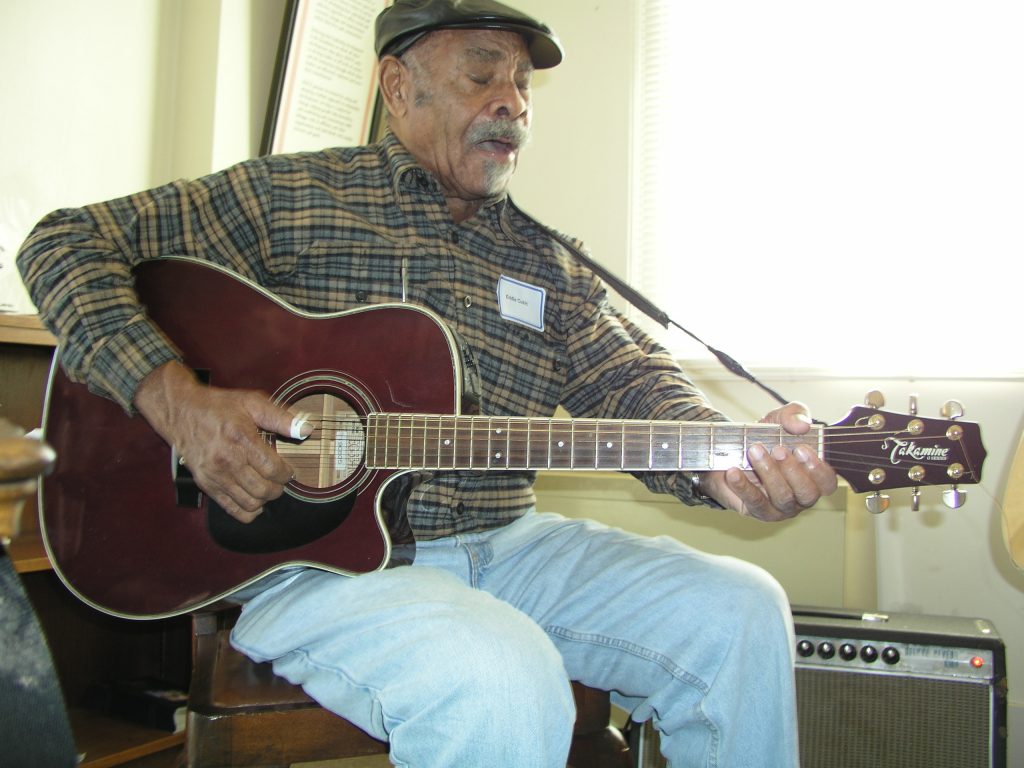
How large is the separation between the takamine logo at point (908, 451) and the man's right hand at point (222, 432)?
0.82m

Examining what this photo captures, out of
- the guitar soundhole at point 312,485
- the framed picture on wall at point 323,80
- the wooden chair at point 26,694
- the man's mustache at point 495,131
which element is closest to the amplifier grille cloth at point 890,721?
the guitar soundhole at point 312,485

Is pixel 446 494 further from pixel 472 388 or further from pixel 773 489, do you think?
pixel 773 489

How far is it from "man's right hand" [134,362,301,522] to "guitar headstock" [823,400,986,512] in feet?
2.53

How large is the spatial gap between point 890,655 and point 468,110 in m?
1.25

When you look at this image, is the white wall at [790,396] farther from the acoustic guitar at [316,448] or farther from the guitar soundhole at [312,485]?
the guitar soundhole at [312,485]

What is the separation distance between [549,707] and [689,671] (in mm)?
287

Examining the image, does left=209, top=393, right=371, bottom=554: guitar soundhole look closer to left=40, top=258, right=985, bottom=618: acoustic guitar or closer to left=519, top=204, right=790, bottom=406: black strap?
left=40, top=258, right=985, bottom=618: acoustic guitar

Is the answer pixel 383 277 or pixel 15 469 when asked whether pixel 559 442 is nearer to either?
pixel 383 277

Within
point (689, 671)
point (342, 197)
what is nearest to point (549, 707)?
point (689, 671)

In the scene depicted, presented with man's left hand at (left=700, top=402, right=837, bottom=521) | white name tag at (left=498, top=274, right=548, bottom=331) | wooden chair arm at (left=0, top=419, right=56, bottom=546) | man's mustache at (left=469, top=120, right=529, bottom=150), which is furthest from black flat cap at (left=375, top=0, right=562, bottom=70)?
wooden chair arm at (left=0, top=419, right=56, bottom=546)

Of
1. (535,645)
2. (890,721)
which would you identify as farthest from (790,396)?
(535,645)

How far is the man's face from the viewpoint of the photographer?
4.97 feet

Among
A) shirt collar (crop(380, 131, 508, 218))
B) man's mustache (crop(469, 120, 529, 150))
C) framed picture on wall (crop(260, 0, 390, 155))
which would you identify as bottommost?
shirt collar (crop(380, 131, 508, 218))

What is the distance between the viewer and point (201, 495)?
115 centimetres
